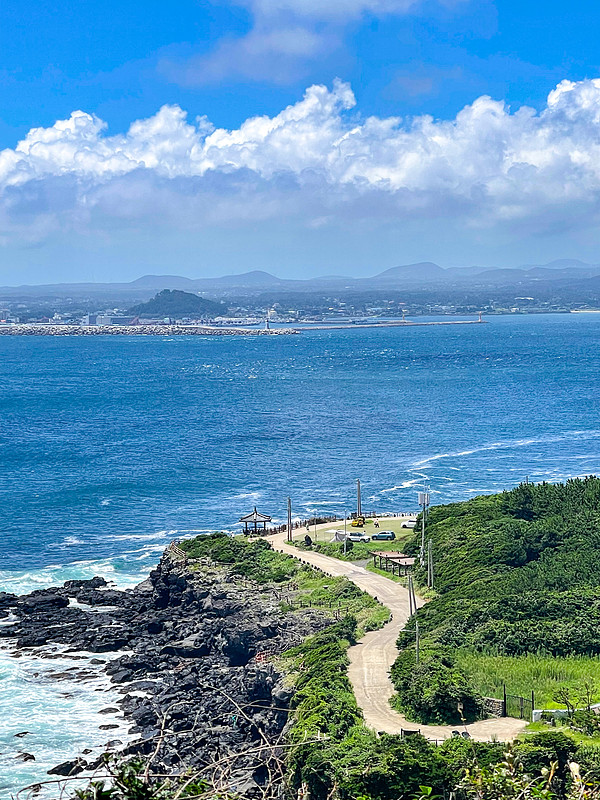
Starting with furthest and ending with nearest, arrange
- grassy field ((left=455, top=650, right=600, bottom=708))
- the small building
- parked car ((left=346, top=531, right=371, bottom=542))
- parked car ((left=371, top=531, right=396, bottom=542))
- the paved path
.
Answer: the small building → parked car ((left=371, top=531, right=396, bottom=542)) → parked car ((left=346, top=531, right=371, bottom=542)) → grassy field ((left=455, top=650, right=600, bottom=708)) → the paved path

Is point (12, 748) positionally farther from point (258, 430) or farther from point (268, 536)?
point (258, 430)

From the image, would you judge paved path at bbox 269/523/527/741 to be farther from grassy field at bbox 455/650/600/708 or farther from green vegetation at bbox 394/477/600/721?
grassy field at bbox 455/650/600/708

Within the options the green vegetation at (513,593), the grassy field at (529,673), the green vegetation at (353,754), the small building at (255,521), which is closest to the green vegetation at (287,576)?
the small building at (255,521)

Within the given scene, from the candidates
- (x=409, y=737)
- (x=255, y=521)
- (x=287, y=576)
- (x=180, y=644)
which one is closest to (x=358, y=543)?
(x=255, y=521)

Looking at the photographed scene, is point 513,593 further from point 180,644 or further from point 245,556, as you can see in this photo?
point 245,556

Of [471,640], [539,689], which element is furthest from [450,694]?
[471,640]

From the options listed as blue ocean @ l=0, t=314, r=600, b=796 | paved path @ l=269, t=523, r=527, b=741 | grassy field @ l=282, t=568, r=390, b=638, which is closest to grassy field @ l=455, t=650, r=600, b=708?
paved path @ l=269, t=523, r=527, b=741
